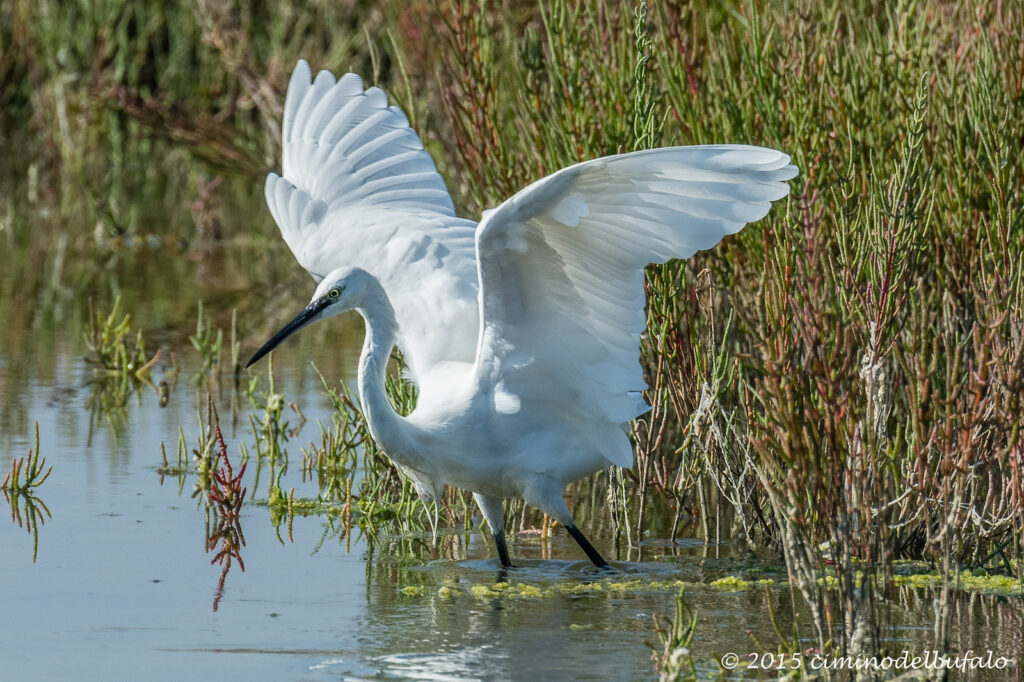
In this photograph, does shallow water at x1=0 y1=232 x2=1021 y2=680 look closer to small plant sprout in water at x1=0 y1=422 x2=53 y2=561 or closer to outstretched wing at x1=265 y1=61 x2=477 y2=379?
small plant sprout in water at x1=0 y1=422 x2=53 y2=561

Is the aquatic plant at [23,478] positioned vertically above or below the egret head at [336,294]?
below

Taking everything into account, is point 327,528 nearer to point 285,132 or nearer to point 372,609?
point 372,609

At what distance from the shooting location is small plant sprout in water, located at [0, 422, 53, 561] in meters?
5.36

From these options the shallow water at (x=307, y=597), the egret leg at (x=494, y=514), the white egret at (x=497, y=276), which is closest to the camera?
the shallow water at (x=307, y=597)

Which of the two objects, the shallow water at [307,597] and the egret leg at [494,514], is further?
the egret leg at [494,514]

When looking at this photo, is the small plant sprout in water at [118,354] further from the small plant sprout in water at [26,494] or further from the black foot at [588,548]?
the black foot at [588,548]

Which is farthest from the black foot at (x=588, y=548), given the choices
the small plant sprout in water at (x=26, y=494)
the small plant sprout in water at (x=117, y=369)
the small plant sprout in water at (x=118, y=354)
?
the small plant sprout in water at (x=118, y=354)

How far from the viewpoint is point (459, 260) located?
212 inches

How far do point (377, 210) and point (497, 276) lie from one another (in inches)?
54.8

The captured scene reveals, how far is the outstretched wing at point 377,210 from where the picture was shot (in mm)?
5273

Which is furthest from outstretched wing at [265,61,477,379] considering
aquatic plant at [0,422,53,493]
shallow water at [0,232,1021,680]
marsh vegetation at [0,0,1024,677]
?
aquatic plant at [0,422,53,493]

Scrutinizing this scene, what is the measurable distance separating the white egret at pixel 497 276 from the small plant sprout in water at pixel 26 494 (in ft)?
3.39

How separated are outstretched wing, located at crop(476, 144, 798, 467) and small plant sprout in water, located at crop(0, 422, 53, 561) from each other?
1.65 m

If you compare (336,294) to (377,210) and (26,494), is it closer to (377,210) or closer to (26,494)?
(377,210)
